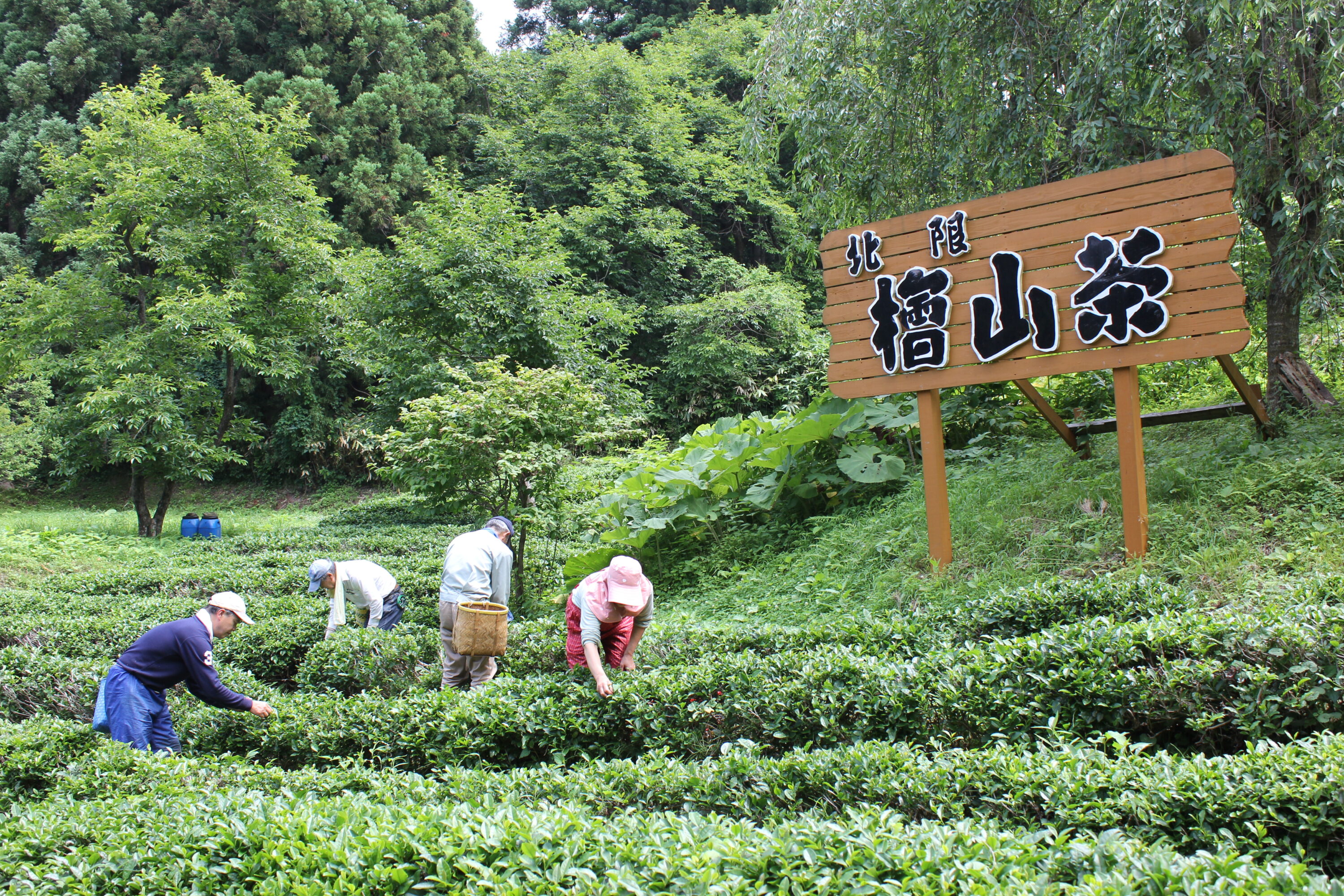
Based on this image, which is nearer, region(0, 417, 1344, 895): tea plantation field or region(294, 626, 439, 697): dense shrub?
region(0, 417, 1344, 895): tea plantation field

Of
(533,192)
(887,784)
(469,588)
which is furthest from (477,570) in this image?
(533,192)

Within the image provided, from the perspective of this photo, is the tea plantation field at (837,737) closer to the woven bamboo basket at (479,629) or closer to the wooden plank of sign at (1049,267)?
the woven bamboo basket at (479,629)

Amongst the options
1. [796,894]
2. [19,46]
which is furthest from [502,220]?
[19,46]

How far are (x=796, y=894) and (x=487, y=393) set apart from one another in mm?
5967

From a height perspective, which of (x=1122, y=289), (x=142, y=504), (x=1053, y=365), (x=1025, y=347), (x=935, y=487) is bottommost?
(x=935, y=487)

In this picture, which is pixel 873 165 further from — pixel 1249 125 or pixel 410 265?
pixel 410 265

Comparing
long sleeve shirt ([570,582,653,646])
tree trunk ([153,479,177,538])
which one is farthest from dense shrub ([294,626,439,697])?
tree trunk ([153,479,177,538])

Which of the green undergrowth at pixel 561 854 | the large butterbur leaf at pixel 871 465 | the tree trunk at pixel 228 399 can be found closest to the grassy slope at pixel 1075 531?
the large butterbur leaf at pixel 871 465

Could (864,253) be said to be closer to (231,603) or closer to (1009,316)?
(1009,316)

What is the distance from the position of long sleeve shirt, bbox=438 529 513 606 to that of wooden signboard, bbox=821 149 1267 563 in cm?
287

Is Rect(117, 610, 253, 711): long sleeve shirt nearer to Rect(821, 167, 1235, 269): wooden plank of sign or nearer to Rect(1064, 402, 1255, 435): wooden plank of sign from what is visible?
Rect(821, 167, 1235, 269): wooden plank of sign

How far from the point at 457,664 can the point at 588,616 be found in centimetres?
151

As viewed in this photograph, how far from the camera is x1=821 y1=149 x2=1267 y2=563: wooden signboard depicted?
500 cm

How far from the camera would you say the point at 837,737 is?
3770mm
